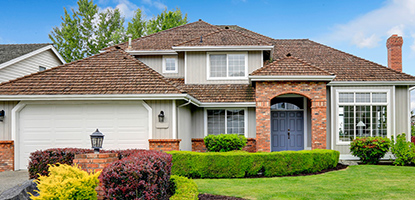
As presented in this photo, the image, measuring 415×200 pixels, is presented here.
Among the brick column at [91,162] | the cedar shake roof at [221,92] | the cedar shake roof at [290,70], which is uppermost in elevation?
the cedar shake roof at [290,70]

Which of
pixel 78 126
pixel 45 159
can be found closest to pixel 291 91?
pixel 78 126

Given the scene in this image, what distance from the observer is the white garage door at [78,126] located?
11.6 meters

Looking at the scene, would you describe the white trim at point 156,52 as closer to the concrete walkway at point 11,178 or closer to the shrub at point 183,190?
the concrete walkway at point 11,178

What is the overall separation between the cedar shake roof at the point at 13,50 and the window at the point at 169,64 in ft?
28.2

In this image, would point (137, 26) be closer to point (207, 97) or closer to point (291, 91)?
point (207, 97)

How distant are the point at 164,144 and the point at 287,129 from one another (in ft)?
23.1

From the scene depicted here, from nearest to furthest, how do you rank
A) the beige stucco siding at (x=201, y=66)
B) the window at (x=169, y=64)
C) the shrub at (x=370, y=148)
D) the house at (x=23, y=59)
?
the shrub at (x=370, y=148) < the beige stucco siding at (x=201, y=66) < the window at (x=169, y=64) < the house at (x=23, y=59)

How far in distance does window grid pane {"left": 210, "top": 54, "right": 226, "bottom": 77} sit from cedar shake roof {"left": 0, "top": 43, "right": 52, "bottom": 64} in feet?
36.6

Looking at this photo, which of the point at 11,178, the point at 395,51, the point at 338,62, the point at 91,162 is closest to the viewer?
the point at 91,162

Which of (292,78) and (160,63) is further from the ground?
(160,63)

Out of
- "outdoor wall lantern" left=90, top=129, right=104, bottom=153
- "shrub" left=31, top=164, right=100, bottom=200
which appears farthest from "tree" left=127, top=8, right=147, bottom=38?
"shrub" left=31, top=164, right=100, bottom=200

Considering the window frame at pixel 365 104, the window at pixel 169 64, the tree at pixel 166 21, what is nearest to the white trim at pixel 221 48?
the window at pixel 169 64

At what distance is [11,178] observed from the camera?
9875mm

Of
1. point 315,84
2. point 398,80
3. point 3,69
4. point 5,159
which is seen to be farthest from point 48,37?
point 398,80
